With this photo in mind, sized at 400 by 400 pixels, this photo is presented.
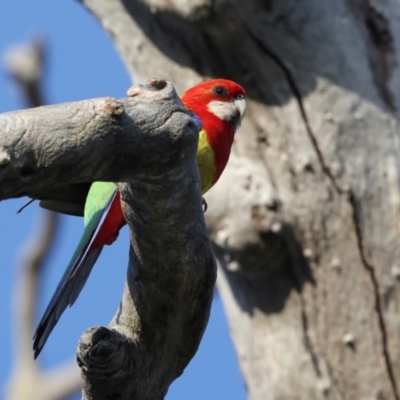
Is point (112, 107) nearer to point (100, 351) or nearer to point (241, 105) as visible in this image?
point (100, 351)

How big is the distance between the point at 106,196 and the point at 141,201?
83 cm

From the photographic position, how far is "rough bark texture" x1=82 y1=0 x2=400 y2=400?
3.79m

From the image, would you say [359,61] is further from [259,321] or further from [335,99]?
[259,321]

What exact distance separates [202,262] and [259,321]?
2123 mm

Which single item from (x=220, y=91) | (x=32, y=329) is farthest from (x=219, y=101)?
(x=32, y=329)

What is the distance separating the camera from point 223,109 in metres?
3.31

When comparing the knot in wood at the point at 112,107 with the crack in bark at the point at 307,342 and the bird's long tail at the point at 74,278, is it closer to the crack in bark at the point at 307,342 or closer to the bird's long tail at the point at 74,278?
the bird's long tail at the point at 74,278

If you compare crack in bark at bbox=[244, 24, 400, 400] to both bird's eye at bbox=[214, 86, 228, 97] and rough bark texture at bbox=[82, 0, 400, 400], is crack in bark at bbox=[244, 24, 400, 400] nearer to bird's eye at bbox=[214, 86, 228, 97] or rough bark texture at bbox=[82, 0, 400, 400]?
rough bark texture at bbox=[82, 0, 400, 400]

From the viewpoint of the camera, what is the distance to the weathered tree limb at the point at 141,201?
5.08ft

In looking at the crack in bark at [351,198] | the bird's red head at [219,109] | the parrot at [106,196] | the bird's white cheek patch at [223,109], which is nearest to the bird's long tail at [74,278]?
the parrot at [106,196]

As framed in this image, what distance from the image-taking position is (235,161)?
393 centimetres

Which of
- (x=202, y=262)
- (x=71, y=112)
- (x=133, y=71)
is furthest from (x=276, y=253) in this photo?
(x=71, y=112)

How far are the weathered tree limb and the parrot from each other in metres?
0.26

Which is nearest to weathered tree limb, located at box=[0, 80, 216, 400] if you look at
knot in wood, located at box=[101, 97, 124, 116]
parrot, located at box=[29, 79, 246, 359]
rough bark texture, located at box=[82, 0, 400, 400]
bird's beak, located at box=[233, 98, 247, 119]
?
knot in wood, located at box=[101, 97, 124, 116]
